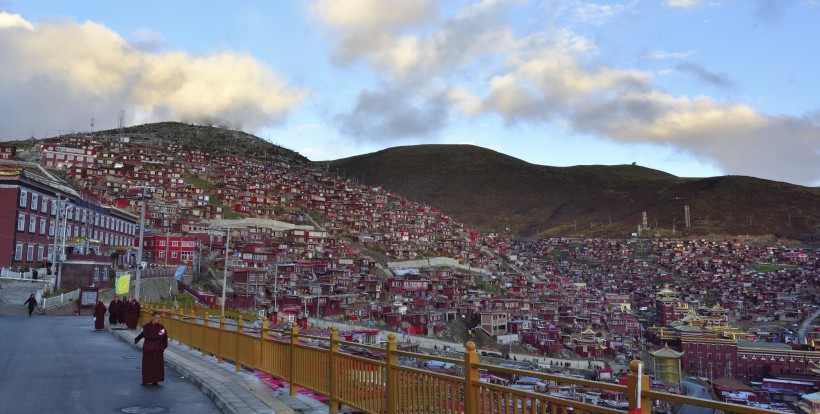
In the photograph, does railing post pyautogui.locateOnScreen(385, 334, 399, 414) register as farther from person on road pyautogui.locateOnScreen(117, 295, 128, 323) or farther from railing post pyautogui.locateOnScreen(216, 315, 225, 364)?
person on road pyautogui.locateOnScreen(117, 295, 128, 323)

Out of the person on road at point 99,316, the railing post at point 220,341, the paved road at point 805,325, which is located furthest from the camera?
the paved road at point 805,325

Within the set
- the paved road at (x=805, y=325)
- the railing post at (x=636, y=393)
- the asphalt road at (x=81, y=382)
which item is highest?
the railing post at (x=636, y=393)

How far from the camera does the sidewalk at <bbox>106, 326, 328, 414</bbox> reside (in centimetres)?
Answer: 839

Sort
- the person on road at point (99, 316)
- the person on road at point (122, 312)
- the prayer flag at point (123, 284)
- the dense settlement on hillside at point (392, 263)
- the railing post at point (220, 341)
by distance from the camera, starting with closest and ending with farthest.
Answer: the railing post at point (220, 341), the person on road at point (99, 316), the person on road at point (122, 312), the prayer flag at point (123, 284), the dense settlement on hillside at point (392, 263)

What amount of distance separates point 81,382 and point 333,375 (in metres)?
5.99

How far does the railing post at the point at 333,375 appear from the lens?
8.05 meters

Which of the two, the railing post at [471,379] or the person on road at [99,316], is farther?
the person on road at [99,316]

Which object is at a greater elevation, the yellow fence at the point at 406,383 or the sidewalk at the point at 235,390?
the yellow fence at the point at 406,383

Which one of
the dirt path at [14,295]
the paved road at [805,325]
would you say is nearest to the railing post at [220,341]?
the dirt path at [14,295]

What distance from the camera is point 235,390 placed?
9.91 metres

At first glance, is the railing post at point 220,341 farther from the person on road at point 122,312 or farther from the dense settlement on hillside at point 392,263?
the dense settlement on hillside at point 392,263

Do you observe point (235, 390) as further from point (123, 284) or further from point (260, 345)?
point (123, 284)

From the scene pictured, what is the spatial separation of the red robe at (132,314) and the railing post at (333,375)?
19.0 metres

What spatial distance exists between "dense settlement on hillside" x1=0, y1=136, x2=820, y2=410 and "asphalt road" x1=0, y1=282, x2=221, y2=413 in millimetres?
16631
